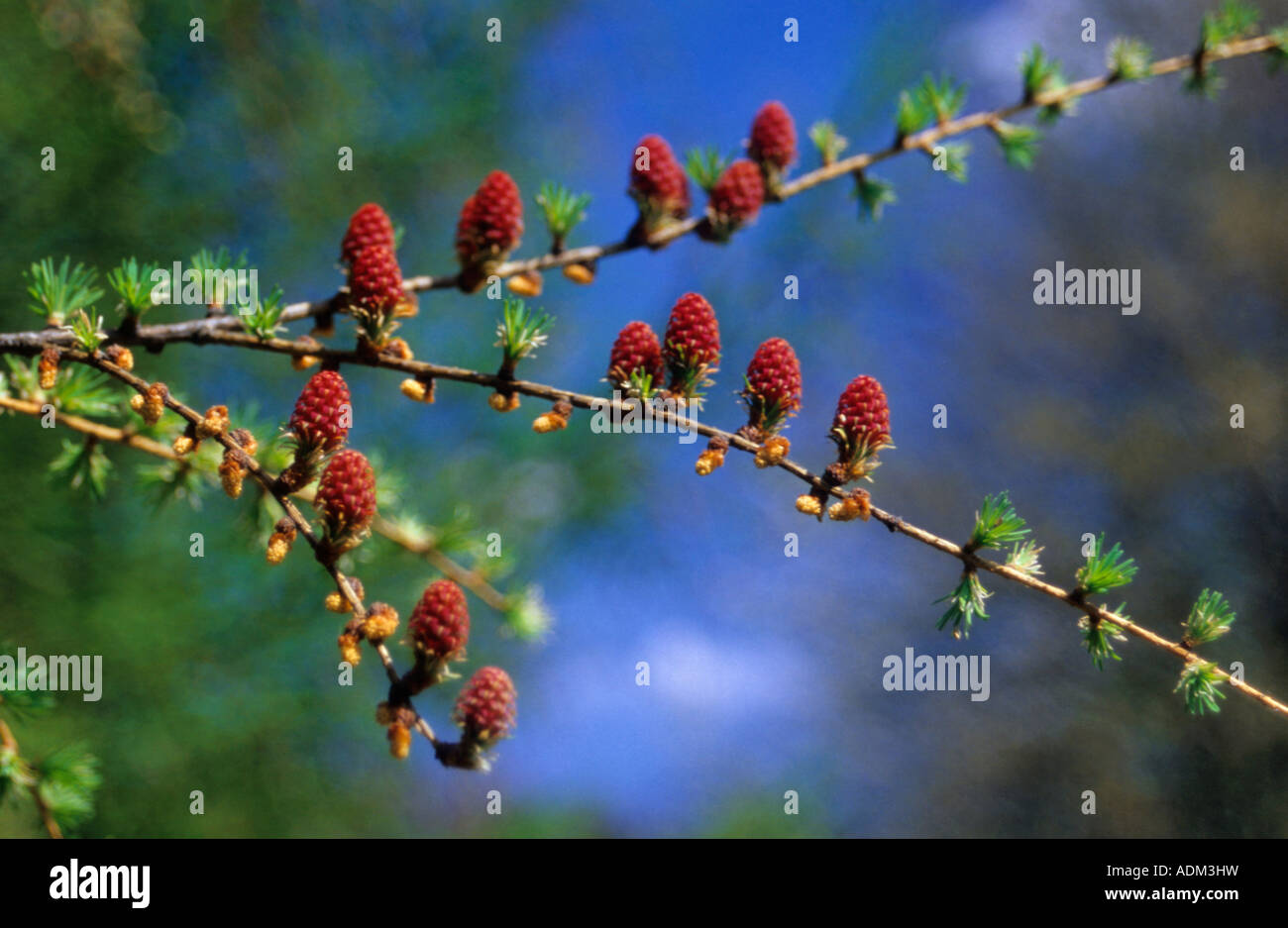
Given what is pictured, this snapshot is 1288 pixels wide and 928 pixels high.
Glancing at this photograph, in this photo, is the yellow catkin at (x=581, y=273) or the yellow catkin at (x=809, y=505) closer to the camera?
the yellow catkin at (x=809, y=505)

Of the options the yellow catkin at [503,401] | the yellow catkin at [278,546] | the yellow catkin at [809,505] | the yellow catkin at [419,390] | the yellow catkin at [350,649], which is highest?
the yellow catkin at [419,390]

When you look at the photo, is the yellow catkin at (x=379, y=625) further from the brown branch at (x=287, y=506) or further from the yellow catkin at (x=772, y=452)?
the yellow catkin at (x=772, y=452)

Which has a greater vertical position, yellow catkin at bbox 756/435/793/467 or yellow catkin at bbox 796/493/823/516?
yellow catkin at bbox 756/435/793/467

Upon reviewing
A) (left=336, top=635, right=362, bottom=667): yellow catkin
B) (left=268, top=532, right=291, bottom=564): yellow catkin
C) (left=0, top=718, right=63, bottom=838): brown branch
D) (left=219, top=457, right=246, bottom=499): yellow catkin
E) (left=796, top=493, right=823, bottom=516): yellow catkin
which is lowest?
(left=0, top=718, right=63, bottom=838): brown branch

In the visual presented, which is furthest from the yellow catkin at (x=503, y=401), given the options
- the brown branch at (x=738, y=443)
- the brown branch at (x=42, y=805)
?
the brown branch at (x=42, y=805)

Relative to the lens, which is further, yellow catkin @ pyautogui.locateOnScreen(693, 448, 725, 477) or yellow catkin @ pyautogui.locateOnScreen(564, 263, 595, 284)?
yellow catkin @ pyautogui.locateOnScreen(564, 263, 595, 284)

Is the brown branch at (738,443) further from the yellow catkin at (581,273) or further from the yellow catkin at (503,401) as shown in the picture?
the yellow catkin at (581,273)

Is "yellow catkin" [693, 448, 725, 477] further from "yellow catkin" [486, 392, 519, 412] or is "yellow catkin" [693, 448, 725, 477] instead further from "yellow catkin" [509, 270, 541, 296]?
"yellow catkin" [509, 270, 541, 296]

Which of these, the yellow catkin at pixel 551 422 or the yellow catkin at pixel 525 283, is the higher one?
the yellow catkin at pixel 525 283

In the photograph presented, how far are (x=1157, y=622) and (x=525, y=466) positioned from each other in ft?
5.57

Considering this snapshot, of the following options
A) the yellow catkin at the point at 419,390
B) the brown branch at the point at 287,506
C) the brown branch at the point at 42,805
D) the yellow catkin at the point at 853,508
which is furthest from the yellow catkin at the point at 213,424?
the yellow catkin at the point at 853,508

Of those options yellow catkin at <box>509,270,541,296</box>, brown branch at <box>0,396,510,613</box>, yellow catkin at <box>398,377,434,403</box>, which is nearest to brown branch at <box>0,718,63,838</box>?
brown branch at <box>0,396,510,613</box>

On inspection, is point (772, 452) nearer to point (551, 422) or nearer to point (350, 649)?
point (551, 422)
